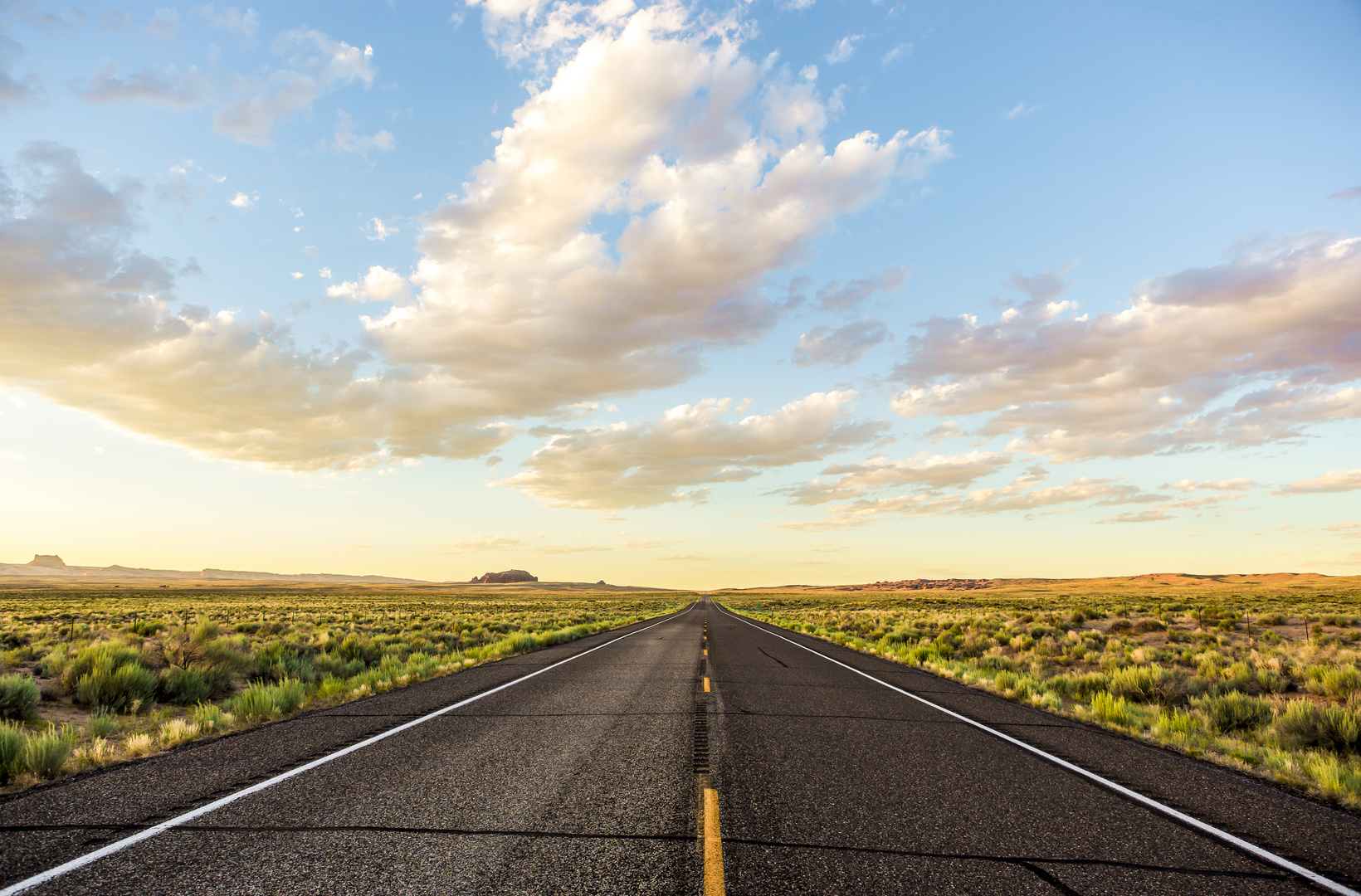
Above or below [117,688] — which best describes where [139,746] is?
above

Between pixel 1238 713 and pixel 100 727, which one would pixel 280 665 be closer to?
pixel 100 727

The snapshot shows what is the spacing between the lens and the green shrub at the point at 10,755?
6.11 metres

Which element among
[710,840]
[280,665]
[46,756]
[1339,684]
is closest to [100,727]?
[46,756]

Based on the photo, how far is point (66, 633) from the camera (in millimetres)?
21391

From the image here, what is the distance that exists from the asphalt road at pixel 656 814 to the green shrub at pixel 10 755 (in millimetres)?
716

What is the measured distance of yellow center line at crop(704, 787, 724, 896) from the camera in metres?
3.73

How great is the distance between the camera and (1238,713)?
10211 mm

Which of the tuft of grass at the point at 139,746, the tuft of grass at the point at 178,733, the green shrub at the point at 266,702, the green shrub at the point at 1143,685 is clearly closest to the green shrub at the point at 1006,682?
the green shrub at the point at 1143,685

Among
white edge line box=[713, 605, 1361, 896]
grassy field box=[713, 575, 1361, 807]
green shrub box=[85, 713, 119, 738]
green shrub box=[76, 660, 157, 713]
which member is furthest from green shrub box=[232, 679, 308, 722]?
grassy field box=[713, 575, 1361, 807]

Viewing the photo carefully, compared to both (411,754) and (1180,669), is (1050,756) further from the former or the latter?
(1180,669)

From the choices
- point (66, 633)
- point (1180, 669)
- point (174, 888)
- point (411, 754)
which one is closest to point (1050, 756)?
point (411, 754)

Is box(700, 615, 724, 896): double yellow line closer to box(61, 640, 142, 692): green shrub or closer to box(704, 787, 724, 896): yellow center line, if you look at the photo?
box(704, 787, 724, 896): yellow center line

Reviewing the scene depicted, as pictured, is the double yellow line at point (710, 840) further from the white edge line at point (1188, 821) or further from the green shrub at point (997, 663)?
the green shrub at point (997, 663)

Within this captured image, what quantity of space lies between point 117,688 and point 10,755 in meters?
5.85
